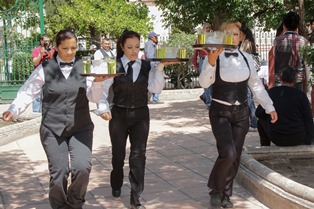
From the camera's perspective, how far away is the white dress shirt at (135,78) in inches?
221

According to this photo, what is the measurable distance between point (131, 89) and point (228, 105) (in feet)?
3.04

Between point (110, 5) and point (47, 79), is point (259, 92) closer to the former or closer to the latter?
point (47, 79)

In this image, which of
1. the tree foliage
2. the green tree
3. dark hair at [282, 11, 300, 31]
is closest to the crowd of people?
dark hair at [282, 11, 300, 31]

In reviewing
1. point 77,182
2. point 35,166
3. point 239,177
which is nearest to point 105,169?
point 35,166

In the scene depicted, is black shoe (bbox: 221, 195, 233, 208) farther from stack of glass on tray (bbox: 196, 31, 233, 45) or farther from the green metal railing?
the green metal railing

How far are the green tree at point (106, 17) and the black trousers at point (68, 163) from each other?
52.9ft

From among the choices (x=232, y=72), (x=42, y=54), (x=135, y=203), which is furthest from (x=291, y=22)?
(x=42, y=54)

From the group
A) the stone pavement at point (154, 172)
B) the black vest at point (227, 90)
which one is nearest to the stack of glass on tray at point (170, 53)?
the black vest at point (227, 90)

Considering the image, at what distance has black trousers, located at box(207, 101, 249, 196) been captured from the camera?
5730 mm

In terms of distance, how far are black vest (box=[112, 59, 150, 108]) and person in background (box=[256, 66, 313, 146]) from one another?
195cm

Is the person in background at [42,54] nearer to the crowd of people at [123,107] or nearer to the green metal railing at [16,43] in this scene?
the green metal railing at [16,43]

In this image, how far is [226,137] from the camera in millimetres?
5730

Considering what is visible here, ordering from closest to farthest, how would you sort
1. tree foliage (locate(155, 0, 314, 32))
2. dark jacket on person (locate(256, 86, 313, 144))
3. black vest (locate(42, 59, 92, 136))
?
black vest (locate(42, 59, 92, 136))
dark jacket on person (locate(256, 86, 313, 144))
tree foliage (locate(155, 0, 314, 32))

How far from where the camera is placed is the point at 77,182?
5.28m
